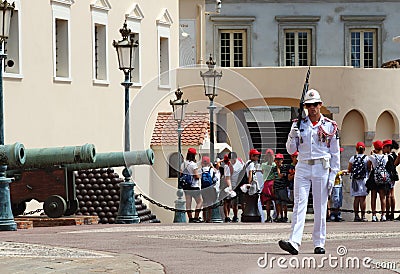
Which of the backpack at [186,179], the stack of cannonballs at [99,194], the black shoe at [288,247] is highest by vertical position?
the black shoe at [288,247]

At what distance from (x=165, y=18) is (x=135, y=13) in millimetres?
2669

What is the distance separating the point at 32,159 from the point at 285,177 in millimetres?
5588

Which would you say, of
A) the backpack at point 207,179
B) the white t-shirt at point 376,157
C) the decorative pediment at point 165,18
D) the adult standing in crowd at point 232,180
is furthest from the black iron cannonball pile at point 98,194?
the decorative pediment at point 165,18

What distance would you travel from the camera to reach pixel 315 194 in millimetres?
14898

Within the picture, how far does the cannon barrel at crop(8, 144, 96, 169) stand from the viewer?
23.4 m

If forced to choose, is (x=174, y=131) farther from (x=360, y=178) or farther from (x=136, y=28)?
(x=360, y=178)

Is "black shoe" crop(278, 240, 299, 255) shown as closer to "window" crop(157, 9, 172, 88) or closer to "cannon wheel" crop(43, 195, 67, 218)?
"cannon wheel" crop(43, 195, 67, 218)

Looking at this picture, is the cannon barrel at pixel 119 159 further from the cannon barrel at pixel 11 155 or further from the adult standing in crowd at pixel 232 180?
the cannon barrel at pixel 11 155

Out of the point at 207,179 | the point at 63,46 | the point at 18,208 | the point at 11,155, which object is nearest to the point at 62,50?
the point at 63,46

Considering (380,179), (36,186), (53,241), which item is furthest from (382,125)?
(53,241)

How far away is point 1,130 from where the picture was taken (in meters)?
21.7

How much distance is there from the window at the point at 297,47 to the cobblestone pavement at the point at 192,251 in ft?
121

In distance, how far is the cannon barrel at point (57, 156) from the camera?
2342cm

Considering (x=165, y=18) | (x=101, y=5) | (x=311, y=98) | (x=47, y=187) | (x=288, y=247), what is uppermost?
(x=101, y=5)
